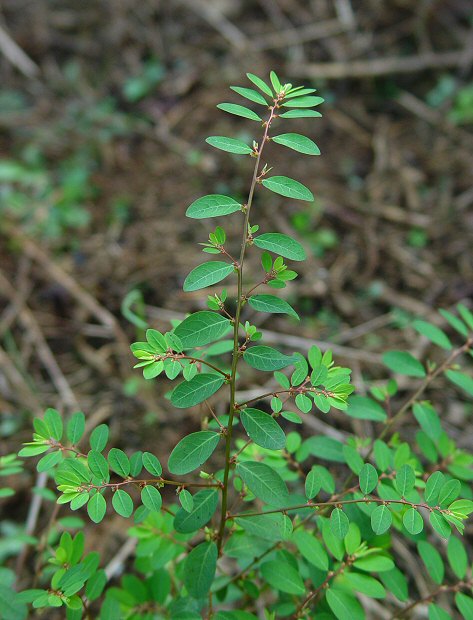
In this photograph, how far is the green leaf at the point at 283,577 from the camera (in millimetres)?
1203

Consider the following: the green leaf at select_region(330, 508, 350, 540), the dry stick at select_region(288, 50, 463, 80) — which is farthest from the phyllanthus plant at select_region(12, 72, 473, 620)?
the dry stick at select_region(288, 50, 463, 80)

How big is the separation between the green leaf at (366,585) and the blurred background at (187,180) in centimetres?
113

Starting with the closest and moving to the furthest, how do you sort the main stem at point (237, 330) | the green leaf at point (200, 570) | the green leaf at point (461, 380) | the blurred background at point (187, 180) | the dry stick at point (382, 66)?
the main stem at point (237, 330)
the green leaf at point (200, 570)
the green leaf at point (461, 380)
the blurred background at point (187, 180)
the dry stick at point (382, 66)

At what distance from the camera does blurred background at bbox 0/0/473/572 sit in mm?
Result: 2721

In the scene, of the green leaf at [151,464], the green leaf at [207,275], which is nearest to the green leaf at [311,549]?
the green leaf at [151,464]

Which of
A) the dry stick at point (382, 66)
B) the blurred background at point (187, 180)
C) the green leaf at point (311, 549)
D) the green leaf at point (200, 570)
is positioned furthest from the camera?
the dry stick at point (382, 66)

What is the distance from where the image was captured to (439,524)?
1.03 meters

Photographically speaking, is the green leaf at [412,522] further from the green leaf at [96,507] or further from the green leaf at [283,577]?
the green leaf at [96,507]

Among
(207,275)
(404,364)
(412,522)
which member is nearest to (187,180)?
(404,364)

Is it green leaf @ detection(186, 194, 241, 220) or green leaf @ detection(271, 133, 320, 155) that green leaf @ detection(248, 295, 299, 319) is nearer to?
green leaf @ detection(186, 194, 241, 220)

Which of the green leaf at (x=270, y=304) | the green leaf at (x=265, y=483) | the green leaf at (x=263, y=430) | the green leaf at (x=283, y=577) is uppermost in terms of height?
the green leaf at (x=270, y=304)

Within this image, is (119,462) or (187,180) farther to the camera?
(187,180)

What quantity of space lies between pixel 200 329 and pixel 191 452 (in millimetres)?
237

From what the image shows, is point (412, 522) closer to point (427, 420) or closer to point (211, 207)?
point (427, 420)
